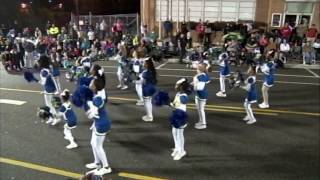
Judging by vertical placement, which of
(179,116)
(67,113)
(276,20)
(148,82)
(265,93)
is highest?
(276,20)

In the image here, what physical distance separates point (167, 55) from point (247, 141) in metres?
13.1

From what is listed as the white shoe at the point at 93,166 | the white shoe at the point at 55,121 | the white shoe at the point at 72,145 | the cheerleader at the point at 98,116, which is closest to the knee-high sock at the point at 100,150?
A: the cheerleader at the point at 98,116

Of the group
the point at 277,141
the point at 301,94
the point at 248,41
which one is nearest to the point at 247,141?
the point at 277,141

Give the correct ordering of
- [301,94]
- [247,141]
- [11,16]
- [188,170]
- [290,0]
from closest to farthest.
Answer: [188,170] → [247,141] → [301,94] → [290,0] → [11,16]

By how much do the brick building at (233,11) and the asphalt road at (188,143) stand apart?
37.3 feet

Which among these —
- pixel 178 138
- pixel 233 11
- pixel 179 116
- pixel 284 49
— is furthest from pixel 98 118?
pixel 233 11

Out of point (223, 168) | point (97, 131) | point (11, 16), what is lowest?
point (223, 168)

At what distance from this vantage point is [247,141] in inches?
394

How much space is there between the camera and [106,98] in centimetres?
889

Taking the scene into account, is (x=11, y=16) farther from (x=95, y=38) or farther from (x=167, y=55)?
(x=167, y=55)

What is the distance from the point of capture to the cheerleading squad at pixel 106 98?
26.3ft

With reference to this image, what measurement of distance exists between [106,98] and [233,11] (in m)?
18.2

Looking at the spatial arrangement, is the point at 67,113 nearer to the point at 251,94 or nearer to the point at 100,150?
the point at 100,150

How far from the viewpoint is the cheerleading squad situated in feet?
26.3
